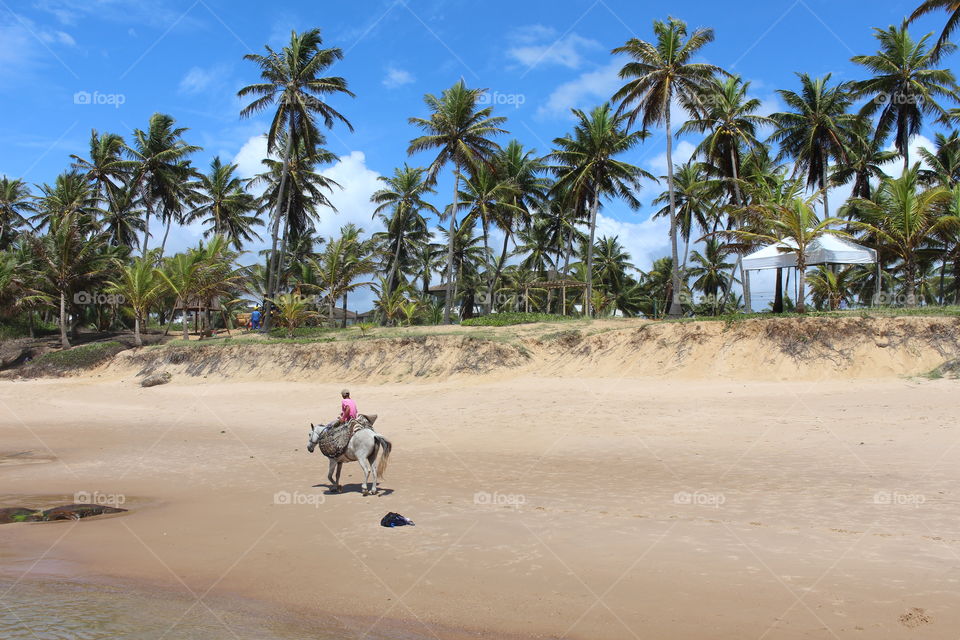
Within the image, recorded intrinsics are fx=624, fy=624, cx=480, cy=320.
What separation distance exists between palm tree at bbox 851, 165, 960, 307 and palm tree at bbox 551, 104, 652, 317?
1326cm

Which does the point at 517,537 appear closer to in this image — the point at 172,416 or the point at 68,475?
the point at 68,475

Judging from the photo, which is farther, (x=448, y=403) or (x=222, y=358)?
(x=222, y=358)

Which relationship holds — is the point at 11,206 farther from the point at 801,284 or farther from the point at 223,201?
the point at 801,284

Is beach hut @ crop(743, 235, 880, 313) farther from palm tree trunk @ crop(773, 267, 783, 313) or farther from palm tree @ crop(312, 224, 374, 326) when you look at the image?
palm tree @ crop(312, 224, 374, 326)

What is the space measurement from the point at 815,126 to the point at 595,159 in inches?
445

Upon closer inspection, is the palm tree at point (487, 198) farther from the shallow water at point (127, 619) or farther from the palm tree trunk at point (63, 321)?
the shallow water at point (127, 619)

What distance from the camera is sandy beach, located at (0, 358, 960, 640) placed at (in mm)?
5148

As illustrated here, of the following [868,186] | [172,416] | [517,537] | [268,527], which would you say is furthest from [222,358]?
[868,186]

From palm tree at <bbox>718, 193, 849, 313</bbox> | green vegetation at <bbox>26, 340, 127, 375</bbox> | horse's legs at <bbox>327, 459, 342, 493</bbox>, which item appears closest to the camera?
horse's legs at <bbox>327, 459, 342, 493</bbox>

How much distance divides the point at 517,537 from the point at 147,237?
42574 millimetres

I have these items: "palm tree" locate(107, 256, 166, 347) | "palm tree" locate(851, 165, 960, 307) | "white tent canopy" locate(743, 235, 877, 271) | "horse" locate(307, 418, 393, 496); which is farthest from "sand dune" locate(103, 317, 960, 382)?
"horse" locate(307, 418, 393, 496)

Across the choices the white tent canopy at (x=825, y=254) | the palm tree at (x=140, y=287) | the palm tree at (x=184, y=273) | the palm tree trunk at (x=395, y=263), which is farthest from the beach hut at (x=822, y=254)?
the palm tree trunk at (x=395, y=263)

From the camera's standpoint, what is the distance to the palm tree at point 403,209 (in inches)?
1770

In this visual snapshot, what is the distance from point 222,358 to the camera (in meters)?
27.0
